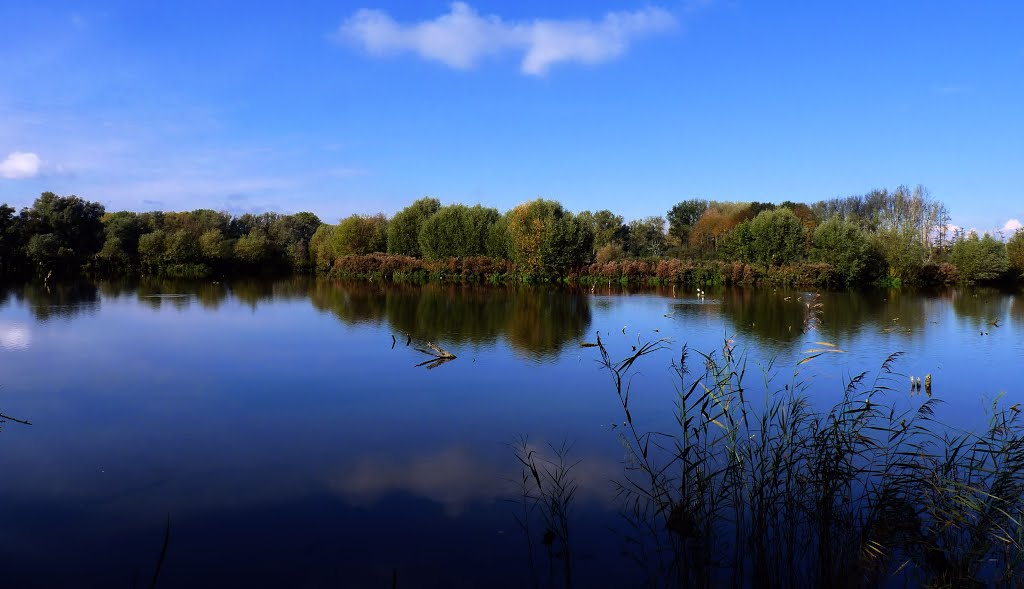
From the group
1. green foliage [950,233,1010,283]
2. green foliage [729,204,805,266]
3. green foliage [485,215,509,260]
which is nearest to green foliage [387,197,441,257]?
green foliage [485,215,509,260]

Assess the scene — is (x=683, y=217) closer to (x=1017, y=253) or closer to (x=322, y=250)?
(x=1017, y=253)

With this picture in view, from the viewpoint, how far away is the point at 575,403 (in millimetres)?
10195

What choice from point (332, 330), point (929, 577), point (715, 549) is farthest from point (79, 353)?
point (929, 577)

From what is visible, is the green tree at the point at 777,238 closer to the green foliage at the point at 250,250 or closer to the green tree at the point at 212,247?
the green foliage at the point at 250,250

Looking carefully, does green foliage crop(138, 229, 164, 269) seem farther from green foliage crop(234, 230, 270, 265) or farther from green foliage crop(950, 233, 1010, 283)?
green foliage crop(950, 233, 1010, 283)

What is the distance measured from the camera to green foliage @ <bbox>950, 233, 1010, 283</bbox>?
43406 mm

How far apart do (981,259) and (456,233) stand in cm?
3818

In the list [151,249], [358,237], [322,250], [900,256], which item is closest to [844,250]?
[900,256]

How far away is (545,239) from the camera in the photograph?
44719mm

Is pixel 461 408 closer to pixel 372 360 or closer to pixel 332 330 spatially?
pixel 372 360

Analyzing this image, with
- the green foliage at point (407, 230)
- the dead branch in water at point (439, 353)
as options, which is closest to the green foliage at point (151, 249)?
the green foliage at point (407, 230)

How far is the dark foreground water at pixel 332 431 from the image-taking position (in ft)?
17.1

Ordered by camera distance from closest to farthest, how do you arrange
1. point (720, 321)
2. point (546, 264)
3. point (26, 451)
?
point (26, 451)
point (720, 321)
point (546, 264)

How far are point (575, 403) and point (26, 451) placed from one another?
24.4 ft
